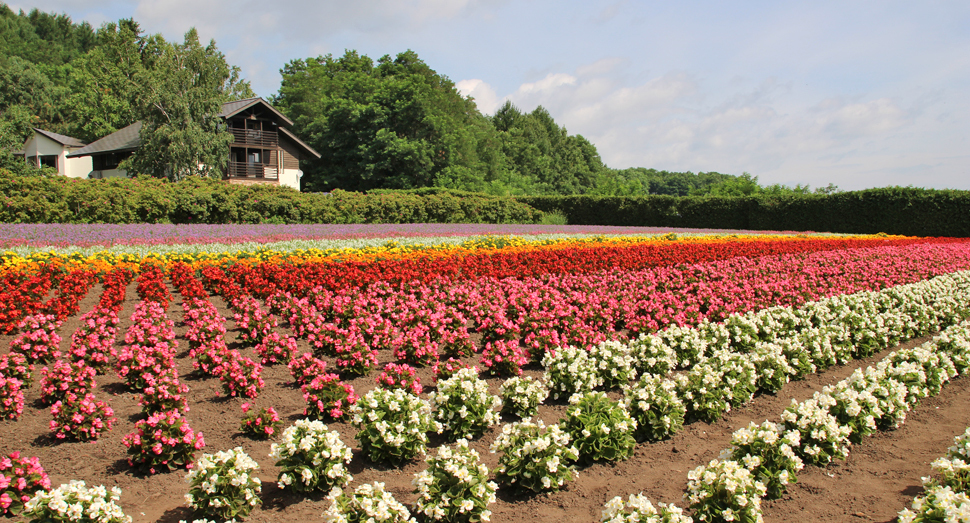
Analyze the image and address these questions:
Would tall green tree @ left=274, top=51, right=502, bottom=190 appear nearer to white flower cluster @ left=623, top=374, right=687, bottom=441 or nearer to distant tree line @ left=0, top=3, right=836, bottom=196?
distant tree line @ left=0, top=3, right=836, bottom=196

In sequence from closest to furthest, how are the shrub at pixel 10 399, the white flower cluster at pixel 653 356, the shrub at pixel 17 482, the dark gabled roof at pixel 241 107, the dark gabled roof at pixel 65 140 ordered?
the shrub at pixel 17 482 → the shrub at pixel 10 399 → the white flower cluster at pixel 653 356 → the dark gabled roof at pixel 241 107 → the dark gabled roof at pixel 65 140

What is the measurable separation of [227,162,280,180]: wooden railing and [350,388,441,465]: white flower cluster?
39.0 metres

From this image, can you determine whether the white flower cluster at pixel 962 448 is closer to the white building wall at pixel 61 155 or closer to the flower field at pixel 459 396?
the flower field at pixel 459 396

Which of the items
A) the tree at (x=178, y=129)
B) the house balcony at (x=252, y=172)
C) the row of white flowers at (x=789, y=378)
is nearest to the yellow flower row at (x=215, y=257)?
the row of white flowers at (x=789, y=378)

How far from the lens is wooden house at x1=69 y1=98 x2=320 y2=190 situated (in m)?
38.6

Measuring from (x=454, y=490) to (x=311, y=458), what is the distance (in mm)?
924

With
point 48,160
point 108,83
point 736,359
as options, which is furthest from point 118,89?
point 736,359

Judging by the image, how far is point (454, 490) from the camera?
3.24 meters

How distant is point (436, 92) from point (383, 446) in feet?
153

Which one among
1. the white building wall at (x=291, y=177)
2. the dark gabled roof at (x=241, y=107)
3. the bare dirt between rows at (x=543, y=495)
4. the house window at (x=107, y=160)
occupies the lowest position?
the bare dirt between rows at (x=543, y=495)

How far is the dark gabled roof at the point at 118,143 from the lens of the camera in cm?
3850

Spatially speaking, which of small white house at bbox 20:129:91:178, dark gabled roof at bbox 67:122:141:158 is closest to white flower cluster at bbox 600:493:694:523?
dark gabled roof at bbox 67:122:141:158

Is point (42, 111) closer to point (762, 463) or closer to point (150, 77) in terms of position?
point (150, 77)

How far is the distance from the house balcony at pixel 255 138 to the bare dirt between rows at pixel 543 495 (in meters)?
37.1
